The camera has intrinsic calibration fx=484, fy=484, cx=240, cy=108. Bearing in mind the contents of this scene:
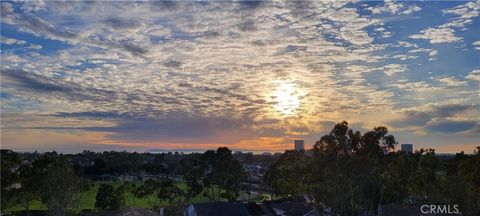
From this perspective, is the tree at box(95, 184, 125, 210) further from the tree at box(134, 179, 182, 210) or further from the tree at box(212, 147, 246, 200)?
the tree at box(212, 147, 246, 200)

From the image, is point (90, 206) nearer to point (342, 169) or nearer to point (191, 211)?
point (191, 211)

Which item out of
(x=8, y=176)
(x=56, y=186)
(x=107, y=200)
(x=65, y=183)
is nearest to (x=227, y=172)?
(x=107, y=200)

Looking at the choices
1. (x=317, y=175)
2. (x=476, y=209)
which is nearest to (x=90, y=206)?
(x=317, y=175)

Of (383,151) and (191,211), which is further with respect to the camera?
(191,211)

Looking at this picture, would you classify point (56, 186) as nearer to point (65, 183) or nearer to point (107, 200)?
point (65, 183)

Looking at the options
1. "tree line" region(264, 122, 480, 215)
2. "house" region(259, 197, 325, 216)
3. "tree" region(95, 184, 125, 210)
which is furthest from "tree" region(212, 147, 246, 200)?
"tree line" region(264, 122, 480, 215)

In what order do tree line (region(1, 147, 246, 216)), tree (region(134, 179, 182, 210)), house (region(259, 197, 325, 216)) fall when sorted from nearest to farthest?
tree line (region(1, 147, 246, 216)) < house (region(259, 197, 325, 216)) < tree (region(134, 179, 182, 210))
